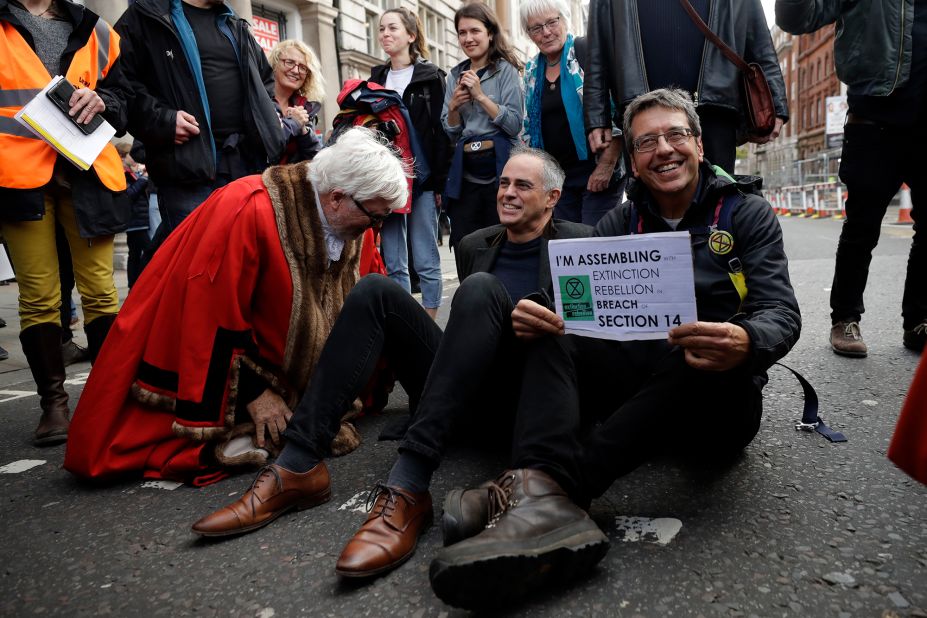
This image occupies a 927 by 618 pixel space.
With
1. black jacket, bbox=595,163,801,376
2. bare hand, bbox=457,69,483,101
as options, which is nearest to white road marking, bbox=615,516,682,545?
black jacket, bbox=595,163,801,376

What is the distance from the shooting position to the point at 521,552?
1454 mm

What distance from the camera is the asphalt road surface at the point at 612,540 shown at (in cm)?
152

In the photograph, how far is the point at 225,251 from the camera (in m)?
2.29

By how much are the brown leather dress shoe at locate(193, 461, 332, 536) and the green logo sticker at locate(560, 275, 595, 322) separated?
895 millimetres

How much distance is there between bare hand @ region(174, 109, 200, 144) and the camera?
3.30 meters

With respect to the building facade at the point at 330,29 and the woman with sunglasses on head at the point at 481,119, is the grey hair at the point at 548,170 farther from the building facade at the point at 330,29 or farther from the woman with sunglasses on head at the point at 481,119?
the building facade at the point at 330,29

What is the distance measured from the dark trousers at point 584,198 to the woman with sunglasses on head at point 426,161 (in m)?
0.96

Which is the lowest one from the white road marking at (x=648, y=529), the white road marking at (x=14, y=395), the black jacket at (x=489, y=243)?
the white road marking at (x=648, y=529)

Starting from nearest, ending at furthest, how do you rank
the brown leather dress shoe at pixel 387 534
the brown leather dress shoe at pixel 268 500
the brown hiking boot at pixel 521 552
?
the brown hiking boot at pixel 521 552 < the brown leather dress shoe at pixel 387 534 < the brown leather dress shoe at pixel 268 500

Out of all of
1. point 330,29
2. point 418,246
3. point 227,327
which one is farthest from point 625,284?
point 330,29

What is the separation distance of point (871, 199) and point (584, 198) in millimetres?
1440

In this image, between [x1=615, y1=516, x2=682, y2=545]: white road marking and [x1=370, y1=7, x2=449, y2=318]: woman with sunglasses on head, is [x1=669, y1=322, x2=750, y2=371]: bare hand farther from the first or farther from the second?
[x1=370, y1=7, x2=449, y2=318]: woman with sunglasses on head

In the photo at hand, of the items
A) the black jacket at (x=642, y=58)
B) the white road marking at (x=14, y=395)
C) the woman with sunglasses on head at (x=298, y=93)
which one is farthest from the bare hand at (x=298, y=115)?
the white road marking at (x=14, y=395)

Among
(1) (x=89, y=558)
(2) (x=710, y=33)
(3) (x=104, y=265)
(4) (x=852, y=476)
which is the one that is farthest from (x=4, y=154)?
(4) (x=852, y=476)
